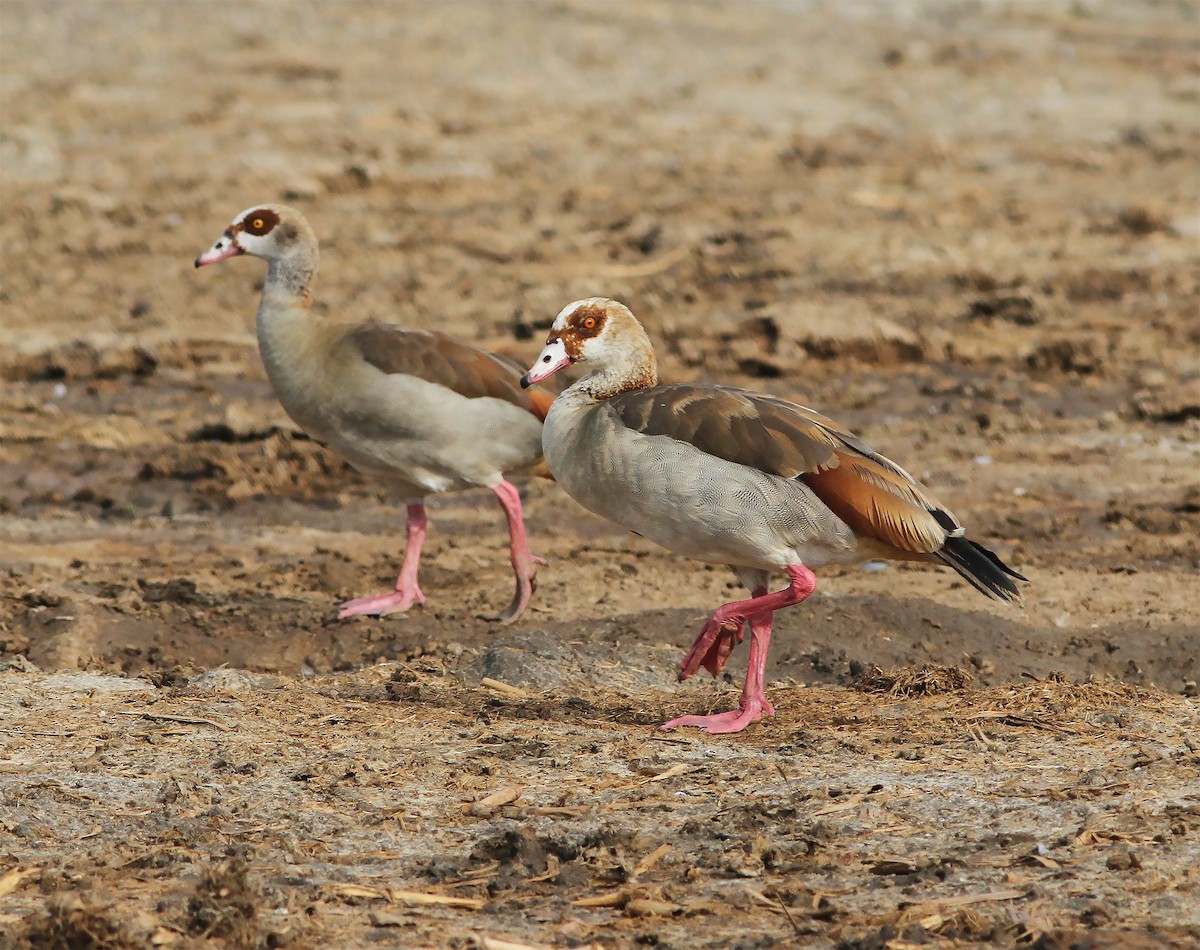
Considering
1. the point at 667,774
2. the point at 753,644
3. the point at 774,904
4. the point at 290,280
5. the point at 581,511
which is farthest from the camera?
the point at 581,511

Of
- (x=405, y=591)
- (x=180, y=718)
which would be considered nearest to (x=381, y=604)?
(x=405, y=591)

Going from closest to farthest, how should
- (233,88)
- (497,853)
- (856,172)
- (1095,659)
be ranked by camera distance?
(497,853) < (1095,659) < (856,172) < (233,88)

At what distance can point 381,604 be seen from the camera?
25.5ft

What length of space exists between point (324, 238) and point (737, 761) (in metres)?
9.53

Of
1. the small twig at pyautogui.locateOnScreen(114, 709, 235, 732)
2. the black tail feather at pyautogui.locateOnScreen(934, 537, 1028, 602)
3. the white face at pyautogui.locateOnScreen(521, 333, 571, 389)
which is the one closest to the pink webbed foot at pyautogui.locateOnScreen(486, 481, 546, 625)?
the white face at pyautogui.locateOnScreen(521, 333, 571, 389)

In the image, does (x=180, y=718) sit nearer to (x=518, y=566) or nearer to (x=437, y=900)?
(x=437, y=900)

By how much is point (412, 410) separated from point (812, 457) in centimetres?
256

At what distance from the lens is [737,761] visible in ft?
17.9

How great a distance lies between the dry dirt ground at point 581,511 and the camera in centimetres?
465

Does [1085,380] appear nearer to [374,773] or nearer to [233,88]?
[374,773]

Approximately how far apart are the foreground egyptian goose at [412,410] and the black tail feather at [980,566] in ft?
7.71

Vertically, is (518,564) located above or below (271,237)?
below

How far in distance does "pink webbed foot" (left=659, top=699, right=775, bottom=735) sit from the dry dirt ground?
0.38 ft

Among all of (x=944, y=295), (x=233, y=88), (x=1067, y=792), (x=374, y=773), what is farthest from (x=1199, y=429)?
(x=233, y=88)
